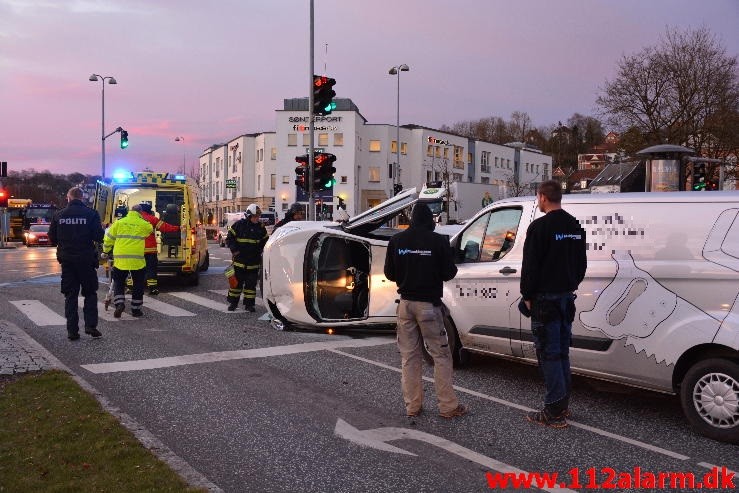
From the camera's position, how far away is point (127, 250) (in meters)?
10.9

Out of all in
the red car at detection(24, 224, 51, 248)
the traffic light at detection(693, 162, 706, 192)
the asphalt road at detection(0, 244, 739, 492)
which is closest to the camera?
the asphalt road at detection(0, 244, 739, 492)

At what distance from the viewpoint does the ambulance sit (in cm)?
1494

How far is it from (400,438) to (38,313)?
8634 millimetres

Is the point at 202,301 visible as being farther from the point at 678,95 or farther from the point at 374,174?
the point at 374,174

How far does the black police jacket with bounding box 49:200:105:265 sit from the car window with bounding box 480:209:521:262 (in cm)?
540

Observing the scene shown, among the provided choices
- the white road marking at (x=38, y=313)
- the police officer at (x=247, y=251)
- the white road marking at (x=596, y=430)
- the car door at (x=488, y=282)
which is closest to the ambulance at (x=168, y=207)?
the white road marking at (x=38, y=313)

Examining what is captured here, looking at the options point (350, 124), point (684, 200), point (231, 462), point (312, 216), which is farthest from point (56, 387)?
point (350, 124)

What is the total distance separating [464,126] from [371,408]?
332 feet

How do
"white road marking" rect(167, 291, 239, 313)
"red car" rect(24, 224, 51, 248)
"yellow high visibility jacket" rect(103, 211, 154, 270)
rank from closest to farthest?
"yellow high visibility jacket" rect(103, 211, 154, 270)
"white road marking" rect(167, 291, 239, 313)
"red car" rect(24, 224, 51, 248)

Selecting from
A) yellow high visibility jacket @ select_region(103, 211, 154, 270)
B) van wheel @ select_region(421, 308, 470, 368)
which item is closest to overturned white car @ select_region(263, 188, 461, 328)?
van wheel @ select_region(421, 308, 470, 368)

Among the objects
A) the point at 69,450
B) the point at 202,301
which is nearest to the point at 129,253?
the point at 202,301

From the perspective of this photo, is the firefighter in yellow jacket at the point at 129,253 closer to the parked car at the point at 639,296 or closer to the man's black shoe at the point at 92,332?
the man's black shoe at the point at 92,332

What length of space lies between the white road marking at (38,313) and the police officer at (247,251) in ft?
9.36

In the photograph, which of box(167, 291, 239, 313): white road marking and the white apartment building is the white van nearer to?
box(167, 291, 239, 313): white road marking
